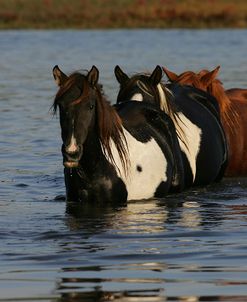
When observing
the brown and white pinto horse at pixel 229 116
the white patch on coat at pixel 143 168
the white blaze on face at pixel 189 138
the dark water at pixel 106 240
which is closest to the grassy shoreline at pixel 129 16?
the dark water at pixel 106 240

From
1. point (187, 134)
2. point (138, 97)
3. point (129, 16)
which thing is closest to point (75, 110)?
point (138, 97)

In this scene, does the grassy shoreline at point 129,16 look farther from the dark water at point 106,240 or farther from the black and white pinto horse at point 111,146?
the black and white pinto horse at point 111,146

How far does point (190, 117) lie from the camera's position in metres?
11.5

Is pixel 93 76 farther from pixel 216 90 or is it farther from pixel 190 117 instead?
pixel 216 90

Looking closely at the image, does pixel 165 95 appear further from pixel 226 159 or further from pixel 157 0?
pixel 157 0

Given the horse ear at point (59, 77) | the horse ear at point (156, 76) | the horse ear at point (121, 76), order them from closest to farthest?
the horse ear at point (59, 77)
the horse ear at point (156, 76)
the horse ear at point (121, 76)

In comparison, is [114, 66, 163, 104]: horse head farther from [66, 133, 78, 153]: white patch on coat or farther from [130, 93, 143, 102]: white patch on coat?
[66, 133, 78, 153]: white patch on coat

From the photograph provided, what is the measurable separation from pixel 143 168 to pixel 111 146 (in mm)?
477

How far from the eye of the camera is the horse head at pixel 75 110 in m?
9.42

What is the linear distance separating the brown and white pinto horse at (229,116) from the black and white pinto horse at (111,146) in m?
1.75

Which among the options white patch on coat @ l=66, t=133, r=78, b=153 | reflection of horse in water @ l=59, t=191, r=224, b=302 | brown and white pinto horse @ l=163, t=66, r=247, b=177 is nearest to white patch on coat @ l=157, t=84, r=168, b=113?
reflection of horse in water @ l=59, t=191, r=224, b=302

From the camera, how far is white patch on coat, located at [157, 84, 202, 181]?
439 inches

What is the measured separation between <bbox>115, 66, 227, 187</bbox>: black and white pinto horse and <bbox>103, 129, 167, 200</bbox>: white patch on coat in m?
0.65

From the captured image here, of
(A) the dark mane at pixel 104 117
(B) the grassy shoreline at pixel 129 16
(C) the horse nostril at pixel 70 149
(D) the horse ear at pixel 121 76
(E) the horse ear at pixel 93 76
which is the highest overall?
(B) the grassy shoreline at pixel 129 16
